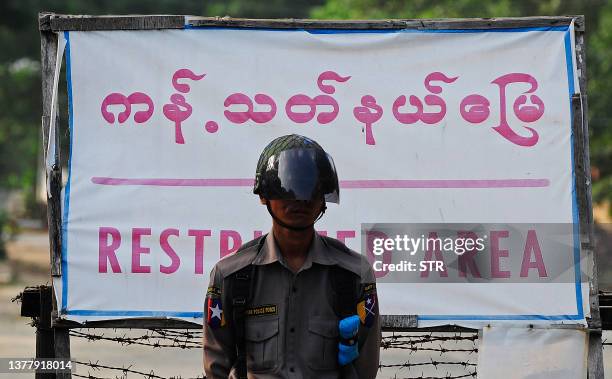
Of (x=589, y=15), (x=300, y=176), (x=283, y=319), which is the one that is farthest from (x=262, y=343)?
(x=589, y=15)

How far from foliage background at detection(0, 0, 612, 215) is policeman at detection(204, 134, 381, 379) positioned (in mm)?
17258

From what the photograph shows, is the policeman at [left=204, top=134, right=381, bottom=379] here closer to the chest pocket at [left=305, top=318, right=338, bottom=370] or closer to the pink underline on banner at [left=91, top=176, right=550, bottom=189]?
the chest pocket at [left=305, top=318, right=338, bottom=370]

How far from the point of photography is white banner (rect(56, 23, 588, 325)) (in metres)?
4.95

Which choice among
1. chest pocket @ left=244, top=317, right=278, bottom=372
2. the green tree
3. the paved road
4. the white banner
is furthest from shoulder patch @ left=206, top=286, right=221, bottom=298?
the green tree

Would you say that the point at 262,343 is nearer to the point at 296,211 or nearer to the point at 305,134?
the point at 296,211

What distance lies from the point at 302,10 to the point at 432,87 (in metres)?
36.2

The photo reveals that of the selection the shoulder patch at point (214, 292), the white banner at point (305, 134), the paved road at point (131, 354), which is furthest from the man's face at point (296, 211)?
the paved road at point (131, 354)

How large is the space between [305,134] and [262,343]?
1.85m

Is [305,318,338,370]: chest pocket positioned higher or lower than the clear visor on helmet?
lower

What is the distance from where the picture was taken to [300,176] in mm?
3230

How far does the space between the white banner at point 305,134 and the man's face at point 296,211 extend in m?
1.69

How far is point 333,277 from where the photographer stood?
132 inches

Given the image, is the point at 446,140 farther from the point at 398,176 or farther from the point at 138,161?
the point at 138,161

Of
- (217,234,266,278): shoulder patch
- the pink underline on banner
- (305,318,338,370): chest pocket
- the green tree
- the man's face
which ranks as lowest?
(305,318,338,370): chest pocket
